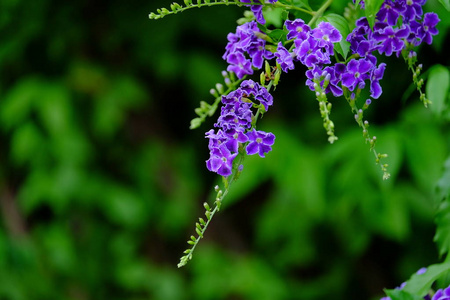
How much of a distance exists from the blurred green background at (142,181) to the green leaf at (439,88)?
102cm

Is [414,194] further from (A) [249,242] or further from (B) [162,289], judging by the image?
(B) [162,289]

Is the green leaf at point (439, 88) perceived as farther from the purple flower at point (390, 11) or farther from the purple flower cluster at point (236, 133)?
the purple flower cluster at point (236, 133)

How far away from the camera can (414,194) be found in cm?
242

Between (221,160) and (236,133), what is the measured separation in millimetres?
48

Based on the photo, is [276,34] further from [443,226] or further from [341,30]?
[443,226]

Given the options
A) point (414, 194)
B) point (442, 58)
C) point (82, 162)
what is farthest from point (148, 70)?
point (442, 58)

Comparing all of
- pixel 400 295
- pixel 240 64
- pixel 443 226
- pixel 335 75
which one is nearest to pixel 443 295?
pixel 400 295

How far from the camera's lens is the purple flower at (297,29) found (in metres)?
0.94

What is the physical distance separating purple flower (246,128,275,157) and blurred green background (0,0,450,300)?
59.7 inches

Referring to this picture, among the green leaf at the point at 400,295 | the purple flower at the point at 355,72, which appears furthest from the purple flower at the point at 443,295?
the purple flower at the point at 355,72

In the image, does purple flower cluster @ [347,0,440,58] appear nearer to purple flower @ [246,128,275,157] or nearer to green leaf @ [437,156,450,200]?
purple flower @ [246,128,275,157]

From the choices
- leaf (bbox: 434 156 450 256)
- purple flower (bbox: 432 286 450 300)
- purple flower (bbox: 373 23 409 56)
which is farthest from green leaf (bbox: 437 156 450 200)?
purple flower (bbox: 373 23 409 56)

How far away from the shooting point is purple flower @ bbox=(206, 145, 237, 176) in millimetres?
929

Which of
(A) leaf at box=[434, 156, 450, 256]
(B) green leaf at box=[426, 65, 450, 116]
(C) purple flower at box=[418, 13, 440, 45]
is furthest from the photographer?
(B) green leaf at box=[426, 65, 450, 116]
